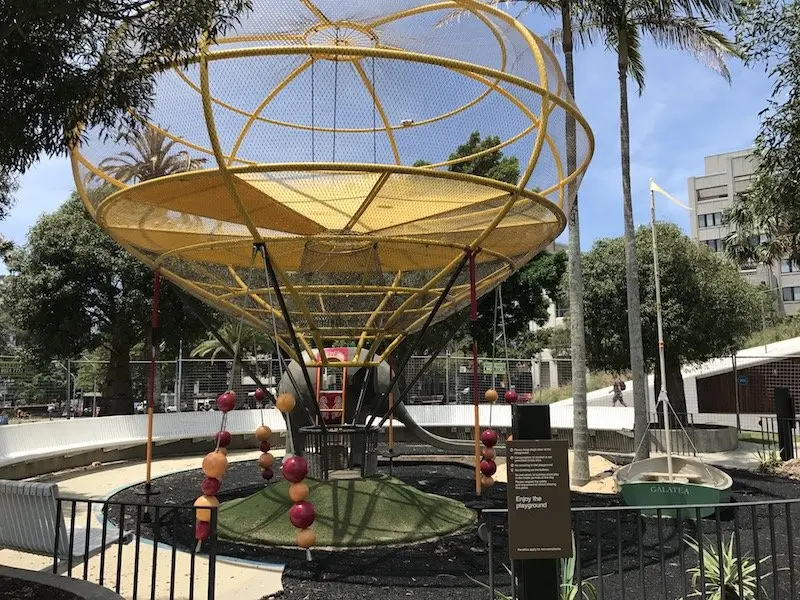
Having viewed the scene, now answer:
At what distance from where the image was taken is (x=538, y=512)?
4535 millimetres

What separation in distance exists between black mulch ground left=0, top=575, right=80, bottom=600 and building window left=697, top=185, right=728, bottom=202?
2955 inches

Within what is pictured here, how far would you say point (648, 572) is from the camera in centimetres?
725

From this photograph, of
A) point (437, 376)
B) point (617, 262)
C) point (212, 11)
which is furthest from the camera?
point (437, 376)

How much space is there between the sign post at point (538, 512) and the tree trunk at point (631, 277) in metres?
9.67

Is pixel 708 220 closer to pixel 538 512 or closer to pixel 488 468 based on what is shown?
pixel 488 468

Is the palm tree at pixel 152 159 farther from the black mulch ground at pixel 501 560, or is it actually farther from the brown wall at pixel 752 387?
the brown wall at pixel 752 387

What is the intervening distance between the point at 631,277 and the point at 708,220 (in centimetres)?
6328

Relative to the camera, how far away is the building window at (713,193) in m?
70.4

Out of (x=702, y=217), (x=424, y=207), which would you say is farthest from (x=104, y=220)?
(x=702, y=217)

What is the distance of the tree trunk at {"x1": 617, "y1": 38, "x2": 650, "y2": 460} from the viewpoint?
14.4m

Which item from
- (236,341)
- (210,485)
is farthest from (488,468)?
(236,341)

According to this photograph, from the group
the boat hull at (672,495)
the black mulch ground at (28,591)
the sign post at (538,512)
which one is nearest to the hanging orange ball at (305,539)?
the black mulch ground at (28,591)

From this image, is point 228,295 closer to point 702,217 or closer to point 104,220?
point 104,220

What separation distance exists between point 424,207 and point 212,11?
3.92 m
